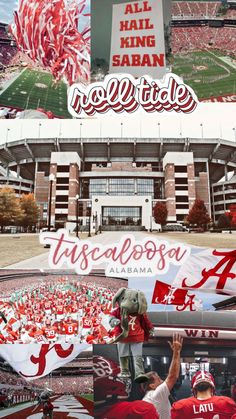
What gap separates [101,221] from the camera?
4922mm

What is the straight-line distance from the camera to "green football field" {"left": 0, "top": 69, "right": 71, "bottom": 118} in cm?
520

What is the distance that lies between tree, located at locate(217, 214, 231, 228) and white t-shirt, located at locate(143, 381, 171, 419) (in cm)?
203

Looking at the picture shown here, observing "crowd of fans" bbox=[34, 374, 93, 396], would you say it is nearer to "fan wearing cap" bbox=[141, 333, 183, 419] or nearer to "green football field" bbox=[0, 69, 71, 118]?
"fan wearing cap" bbox=[141, 333, 183, 419]

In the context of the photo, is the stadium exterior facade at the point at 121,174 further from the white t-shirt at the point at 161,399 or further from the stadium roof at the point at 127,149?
the white t-shirt at the point at 161,399

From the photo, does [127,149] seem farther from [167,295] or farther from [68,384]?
[68,384]

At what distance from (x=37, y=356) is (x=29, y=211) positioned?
1.78m

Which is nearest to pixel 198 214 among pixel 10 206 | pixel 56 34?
pixel 10 206

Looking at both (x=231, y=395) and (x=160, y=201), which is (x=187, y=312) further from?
(x=160, y=201)

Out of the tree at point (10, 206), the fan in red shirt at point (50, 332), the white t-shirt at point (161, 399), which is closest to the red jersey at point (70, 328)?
the fan in red shirt at point (50, 332)

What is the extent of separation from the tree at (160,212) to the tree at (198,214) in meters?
0.32

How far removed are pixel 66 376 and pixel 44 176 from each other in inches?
97.7

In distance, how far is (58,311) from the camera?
14.7 ft

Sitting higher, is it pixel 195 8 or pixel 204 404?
pixel 195 8

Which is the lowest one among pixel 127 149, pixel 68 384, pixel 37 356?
pixel 68 384
